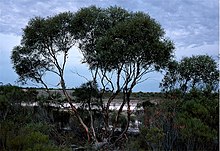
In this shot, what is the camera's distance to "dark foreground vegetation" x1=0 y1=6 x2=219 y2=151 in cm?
1439

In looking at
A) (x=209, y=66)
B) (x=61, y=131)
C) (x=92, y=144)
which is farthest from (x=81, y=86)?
(x=209, y=66)

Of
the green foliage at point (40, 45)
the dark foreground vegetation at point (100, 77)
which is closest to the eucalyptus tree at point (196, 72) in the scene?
the dark foreground vegetation at point (100, 77)

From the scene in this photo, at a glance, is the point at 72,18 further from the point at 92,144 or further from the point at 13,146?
the point at 13,146

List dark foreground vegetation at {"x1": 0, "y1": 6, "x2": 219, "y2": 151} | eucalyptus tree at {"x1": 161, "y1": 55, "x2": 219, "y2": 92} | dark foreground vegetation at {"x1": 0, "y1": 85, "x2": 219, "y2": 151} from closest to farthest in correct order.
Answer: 1. dark foreground vegetation at {"x1": 0, "y1": 85, "x2": 219, "y2": 151}
2. dark foreground vegetation at {"x1": 0, "y1": 6, "x2": 219, "y2": 151}
3. eucalyptus tree at {"x1": 161, "y1": 55, "x2": 219, "y2": 92}

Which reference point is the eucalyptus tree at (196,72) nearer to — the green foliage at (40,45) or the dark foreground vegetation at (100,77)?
the dark foreground vegetation at (100,77)

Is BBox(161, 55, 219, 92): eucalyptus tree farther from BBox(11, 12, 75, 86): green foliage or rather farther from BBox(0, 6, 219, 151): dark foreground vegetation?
BBox(11, 12, 75, 86): green foliage

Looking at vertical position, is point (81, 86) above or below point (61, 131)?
above

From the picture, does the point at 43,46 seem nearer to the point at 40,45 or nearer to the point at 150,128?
the point at 40,45

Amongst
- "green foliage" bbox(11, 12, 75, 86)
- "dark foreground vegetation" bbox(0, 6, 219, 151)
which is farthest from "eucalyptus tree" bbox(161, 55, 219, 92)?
"green foliage" bbox(11, 12, 75, 86)

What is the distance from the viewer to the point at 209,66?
766 inches

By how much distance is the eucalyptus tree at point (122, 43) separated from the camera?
1452 centimetres

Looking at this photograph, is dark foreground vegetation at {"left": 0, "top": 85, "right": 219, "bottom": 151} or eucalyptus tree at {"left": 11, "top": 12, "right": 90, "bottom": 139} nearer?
dark foreground vegetation at {"left": 0, "top": 85, "right": 219, "bottom": 151}

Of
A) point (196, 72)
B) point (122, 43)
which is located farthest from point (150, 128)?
point (196, 72)

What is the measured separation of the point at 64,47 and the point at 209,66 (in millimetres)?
7190
